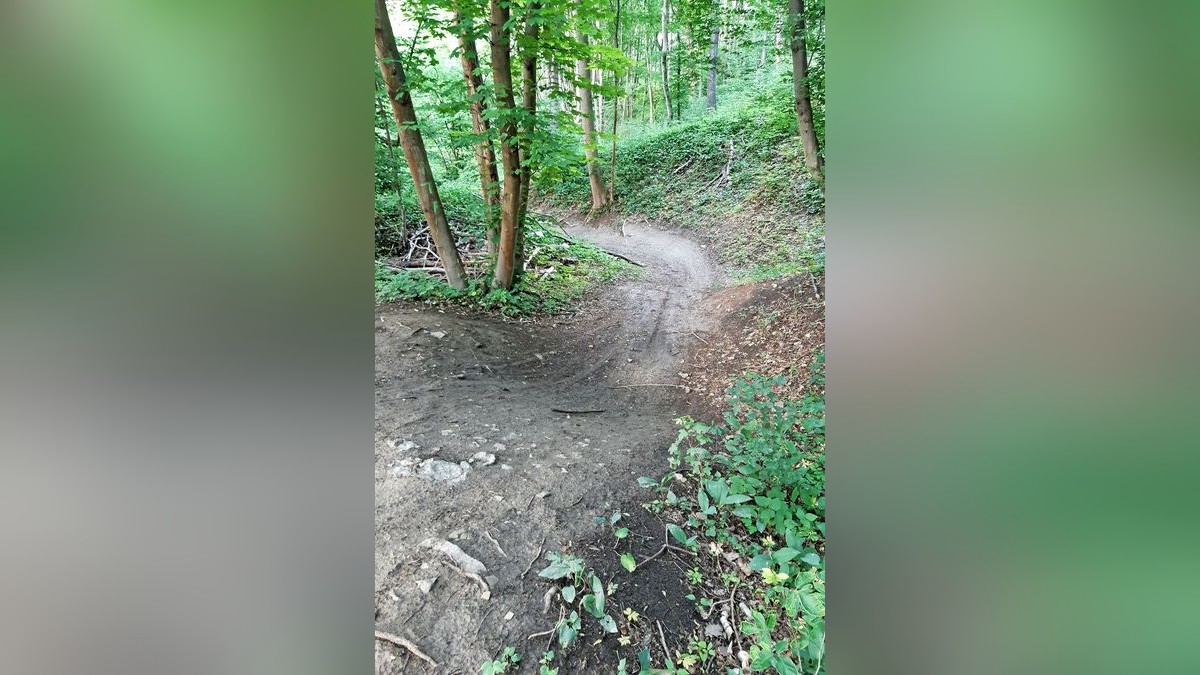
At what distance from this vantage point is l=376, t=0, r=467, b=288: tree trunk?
500cm

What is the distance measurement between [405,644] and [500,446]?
1.42m

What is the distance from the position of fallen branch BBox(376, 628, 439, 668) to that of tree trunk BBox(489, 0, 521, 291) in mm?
4696

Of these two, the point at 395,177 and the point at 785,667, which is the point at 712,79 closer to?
the point at 395,177

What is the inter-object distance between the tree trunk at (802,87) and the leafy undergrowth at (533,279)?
9.79ft

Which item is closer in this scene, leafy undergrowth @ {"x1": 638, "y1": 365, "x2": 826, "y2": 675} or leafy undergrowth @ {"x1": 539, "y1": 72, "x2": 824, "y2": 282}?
leafy undergrowth @ {"x1": 638, "y1": 365, "x2": 826, "y2": 675}

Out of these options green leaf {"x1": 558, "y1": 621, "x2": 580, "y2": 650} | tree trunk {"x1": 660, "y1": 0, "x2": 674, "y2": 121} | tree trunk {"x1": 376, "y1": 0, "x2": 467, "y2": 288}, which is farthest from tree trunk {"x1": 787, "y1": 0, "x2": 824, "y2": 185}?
tree trunk {"x1": 660, "y1": 0, "x2": 674, "y2": 121}

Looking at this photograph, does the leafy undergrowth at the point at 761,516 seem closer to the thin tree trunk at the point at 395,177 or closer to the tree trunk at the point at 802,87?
the tree trunk at the point at 802,87

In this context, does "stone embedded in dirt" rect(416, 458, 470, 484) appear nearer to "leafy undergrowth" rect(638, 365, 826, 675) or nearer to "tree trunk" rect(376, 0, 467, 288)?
"leafy undergrowth" rect(638, 365, 826, 675)

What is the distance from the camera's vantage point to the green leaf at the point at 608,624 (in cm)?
209

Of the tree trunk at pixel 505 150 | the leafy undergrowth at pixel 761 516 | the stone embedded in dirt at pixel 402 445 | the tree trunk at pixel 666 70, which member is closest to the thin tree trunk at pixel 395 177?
the tree trunk at pixel 505 150
